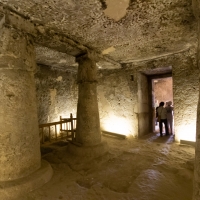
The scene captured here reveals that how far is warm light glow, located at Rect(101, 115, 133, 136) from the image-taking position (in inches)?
237

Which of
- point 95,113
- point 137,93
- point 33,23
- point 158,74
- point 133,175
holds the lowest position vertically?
point 133,175

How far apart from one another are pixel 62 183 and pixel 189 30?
4010 mm

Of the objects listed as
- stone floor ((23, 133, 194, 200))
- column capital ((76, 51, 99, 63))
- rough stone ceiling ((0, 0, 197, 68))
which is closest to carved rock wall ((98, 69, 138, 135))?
stone floor ((23, 133, 194, 200))

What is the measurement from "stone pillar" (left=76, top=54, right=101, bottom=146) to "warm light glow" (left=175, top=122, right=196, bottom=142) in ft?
9.06

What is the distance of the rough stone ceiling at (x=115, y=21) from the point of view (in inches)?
90.7

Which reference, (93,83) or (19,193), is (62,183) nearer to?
(19,193)

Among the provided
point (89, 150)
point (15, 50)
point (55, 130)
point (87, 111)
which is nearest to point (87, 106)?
point (87, 111)

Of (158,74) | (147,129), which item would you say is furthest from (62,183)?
(158,74)

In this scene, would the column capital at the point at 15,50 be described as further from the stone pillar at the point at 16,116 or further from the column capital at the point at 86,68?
the column capital at the point at 86,68

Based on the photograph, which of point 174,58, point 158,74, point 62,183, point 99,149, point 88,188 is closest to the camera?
point 88,188

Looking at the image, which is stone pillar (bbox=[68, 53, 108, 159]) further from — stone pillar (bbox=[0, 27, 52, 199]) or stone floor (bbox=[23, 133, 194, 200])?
stone pillar (bbox=[0, 27, 52, 199])

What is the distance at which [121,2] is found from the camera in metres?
2.28

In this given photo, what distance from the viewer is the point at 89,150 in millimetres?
3752

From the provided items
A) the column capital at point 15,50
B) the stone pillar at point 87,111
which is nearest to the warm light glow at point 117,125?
the stone pillar at point 87,111
